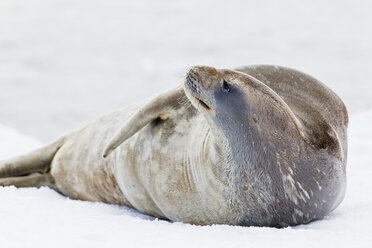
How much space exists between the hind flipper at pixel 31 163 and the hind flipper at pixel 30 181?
0.06 m

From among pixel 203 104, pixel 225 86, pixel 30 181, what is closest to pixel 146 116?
pixel 203 104

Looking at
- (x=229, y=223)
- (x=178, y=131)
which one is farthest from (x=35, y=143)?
(x=229, y=223)

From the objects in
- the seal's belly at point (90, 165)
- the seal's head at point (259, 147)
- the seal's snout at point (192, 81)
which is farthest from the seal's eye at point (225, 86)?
the seal's belly at point (90, 165)

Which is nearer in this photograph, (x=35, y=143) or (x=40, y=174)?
(x=40, y=174)

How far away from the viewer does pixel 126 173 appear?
10.3ft

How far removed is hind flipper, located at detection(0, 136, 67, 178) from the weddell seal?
2.01ft

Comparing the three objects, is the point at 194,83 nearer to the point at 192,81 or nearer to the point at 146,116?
the point at 192,81

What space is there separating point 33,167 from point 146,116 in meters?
1.23

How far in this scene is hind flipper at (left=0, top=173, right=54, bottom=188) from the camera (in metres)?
3.83

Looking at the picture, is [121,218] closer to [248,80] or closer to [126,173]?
[126,173]

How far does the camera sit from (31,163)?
3943 mm

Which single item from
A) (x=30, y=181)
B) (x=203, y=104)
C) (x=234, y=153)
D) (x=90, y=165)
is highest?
(x=203, y=104)

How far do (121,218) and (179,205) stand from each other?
0.27 metres

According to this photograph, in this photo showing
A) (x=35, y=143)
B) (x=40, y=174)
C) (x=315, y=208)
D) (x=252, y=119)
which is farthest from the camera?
(x=35, y=143)
